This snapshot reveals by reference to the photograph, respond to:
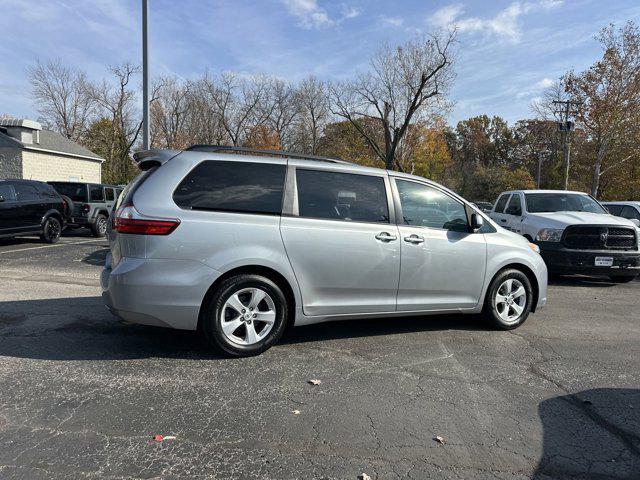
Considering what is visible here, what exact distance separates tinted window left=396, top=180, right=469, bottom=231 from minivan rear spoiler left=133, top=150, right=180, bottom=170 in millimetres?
2360

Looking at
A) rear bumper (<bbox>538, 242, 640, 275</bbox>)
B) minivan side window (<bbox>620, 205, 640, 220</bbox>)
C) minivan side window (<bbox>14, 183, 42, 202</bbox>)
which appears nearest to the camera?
rear bumper (<bbox>538, 242, 640, 275</bbox>)

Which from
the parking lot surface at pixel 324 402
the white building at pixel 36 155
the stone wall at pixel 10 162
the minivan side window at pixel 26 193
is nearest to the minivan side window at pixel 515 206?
the parking lot surface at pixel 324 402

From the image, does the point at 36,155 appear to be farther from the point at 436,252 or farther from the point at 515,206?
the point at 436,252

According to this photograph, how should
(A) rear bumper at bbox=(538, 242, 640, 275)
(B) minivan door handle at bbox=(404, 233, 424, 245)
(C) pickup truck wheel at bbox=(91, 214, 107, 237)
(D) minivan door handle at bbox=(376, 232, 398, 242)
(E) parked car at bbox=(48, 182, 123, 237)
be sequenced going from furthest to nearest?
1. (C) pickup truck wheel at bbox=(91, 214, 107, 237)
2. (E) parked car at bbox=(48, 182, 123, 237)
3. (A) rear bumper at bbox=(538, 242, 640, 275)
4. (B) minivan door handle at bbox=(404, 233, 424, 245)
5. (D) minivan door handle at bbox=(376, 232, 398, 242)

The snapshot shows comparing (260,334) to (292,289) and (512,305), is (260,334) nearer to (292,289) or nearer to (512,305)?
(292,289)

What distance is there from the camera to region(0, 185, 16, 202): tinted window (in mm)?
11966

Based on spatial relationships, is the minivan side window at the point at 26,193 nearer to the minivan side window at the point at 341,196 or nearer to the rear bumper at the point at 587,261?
the minivan side window at the point at 341,196

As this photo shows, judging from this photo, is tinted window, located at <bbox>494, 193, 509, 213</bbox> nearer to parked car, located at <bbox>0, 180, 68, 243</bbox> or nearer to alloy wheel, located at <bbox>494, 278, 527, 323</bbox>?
alloy wheel, located at <bbox>494, 278, 527, 323</bbox>

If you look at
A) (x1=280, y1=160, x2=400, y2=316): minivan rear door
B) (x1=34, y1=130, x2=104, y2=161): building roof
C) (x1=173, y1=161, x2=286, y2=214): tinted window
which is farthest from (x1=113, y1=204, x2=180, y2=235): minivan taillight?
(x1=34, y1=130, x2=104, y2=161): building roof

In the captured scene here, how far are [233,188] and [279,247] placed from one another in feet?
2.26

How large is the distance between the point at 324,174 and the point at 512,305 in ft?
9.26

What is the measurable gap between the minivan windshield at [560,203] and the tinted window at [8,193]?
12.6 m

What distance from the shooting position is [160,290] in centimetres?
403

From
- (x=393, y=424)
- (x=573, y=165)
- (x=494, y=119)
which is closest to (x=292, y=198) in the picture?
(x=393, y=424)
